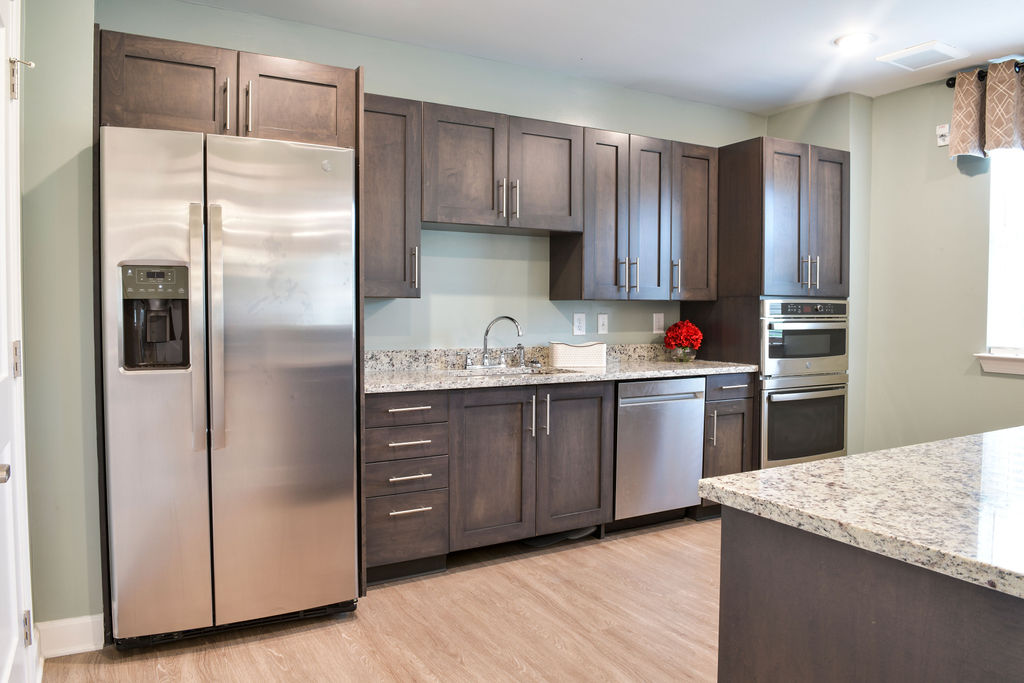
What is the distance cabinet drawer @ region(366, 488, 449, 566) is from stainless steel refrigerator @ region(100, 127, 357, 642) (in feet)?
0.95

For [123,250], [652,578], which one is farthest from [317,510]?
[652,578]

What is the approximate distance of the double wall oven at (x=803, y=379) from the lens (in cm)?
393

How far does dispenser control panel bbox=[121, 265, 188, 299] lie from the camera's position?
224 cm

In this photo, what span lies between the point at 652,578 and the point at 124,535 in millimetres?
2103

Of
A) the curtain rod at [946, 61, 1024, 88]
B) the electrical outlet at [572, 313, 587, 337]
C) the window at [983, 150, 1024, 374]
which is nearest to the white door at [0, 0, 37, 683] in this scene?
the electrical outlet at [572, 313, 587, 337]

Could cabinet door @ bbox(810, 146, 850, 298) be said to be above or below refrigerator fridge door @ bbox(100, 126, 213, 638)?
above

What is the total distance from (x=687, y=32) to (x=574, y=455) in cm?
218

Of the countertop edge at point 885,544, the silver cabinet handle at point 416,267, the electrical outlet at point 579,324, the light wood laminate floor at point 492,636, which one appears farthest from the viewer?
the electrical outlet at point 579,324

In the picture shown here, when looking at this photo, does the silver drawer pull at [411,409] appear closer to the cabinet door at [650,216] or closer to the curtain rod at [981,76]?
the cabinet door at [650,216]

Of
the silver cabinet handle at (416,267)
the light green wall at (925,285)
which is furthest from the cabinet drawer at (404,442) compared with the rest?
the light green wall at (925,285)

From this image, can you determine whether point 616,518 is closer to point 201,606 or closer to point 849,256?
point 201,606

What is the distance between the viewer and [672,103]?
438 cm

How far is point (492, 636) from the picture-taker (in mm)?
2471

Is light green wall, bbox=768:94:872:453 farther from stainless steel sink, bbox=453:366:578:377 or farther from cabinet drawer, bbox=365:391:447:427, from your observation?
cabinet drawer, bbox=365:391:447:427
